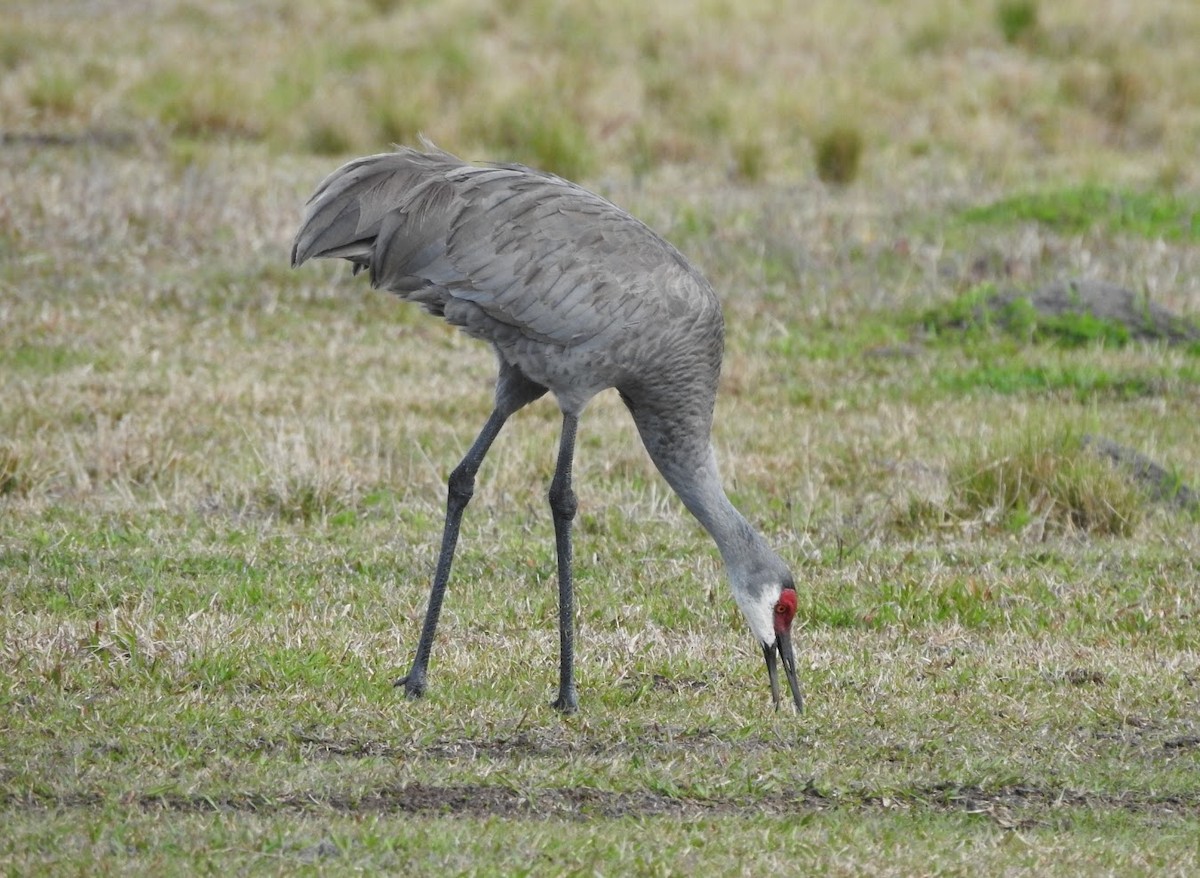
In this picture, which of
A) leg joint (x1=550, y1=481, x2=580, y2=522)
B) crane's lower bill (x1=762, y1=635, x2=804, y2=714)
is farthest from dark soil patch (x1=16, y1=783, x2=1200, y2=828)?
leg joint (x1=550, y1=481, x2=580, y2=522)

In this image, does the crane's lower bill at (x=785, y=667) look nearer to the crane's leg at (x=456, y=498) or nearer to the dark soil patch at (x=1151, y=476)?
the crane's leg at (x=456, y=498)

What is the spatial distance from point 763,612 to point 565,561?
659 millimetres

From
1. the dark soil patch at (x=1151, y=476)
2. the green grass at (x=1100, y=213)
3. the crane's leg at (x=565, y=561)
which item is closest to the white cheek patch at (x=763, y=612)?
the crane's leg at (x=565, y=561)

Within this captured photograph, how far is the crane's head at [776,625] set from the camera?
568cm

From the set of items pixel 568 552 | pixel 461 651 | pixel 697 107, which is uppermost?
pixel 697 107

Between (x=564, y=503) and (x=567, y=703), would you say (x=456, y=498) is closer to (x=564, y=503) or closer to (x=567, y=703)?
(x=564, y=503)

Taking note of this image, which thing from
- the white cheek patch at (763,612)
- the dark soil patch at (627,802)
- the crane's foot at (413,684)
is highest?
the white cheek patch at (763,612)

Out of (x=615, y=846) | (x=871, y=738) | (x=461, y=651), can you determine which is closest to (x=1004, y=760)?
(x=871, y=738)

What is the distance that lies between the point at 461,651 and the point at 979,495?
300 centimetres

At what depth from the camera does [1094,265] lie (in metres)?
12.3

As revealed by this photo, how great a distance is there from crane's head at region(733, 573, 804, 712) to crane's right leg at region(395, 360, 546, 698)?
1.00 meters

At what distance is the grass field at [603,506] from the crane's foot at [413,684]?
0.22ft

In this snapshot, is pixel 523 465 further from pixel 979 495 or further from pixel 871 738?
pixel 871 738

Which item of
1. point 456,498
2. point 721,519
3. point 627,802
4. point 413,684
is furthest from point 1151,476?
point 627,802
